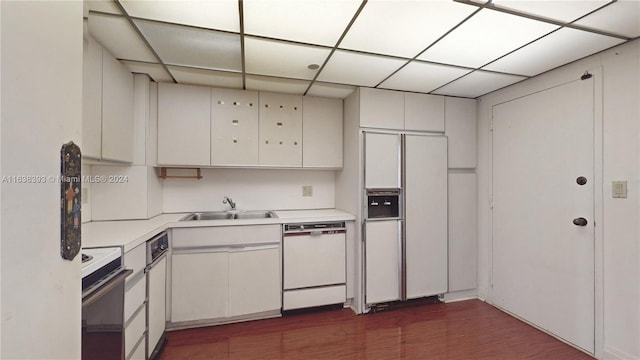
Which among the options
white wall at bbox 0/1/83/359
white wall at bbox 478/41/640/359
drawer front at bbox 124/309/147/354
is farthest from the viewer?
white wall at bbox 478/41/640/359

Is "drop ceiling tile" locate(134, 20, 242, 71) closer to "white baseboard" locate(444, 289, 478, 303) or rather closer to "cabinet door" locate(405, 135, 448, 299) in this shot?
"cabinet door" locate(405, 135, 448, 299)

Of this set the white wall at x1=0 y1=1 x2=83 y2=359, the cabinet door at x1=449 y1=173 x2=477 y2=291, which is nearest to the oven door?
the white wall at x1=0 y1=1 x2=83 y2=359

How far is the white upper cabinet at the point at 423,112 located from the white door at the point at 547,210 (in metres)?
0.60

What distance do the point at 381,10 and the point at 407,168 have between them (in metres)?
1.66

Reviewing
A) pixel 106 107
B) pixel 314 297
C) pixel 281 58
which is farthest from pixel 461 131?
pixel 106 107

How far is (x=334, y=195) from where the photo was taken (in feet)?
11.2

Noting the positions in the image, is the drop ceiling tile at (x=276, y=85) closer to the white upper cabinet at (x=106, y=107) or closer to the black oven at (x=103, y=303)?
the white upper cabinet at (x=106, y=107)

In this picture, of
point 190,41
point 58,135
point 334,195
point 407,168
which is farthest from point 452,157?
point 58,135

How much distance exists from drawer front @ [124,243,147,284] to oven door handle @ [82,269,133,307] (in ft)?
0.58

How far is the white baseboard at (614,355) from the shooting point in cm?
184

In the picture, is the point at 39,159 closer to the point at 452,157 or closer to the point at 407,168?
the point at 407,168

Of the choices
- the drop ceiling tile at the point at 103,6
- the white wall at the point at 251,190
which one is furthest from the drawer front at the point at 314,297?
the drop ceiling tile at the point at 103,6

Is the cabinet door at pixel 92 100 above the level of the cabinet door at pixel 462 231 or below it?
above

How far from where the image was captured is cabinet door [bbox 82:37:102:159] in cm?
170
